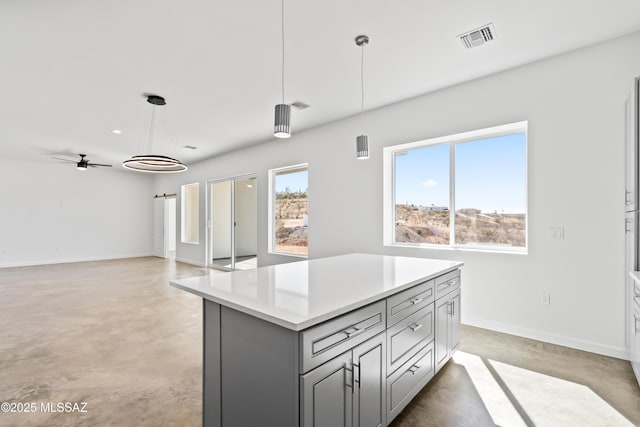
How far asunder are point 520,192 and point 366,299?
278 cm

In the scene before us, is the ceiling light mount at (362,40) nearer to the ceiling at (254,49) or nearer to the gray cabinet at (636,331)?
the ceiling at (254,49)

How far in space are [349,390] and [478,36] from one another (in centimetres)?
Answer: 289

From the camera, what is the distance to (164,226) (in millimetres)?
9500

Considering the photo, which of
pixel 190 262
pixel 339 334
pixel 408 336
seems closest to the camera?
pixel 339 334

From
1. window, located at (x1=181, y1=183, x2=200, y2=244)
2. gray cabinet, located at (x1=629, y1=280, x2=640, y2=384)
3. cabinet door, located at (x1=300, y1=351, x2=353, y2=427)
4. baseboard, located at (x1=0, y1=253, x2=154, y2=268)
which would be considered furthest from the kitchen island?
baseboard, located at (x1=0, y1=253, x2=154, y2=268)

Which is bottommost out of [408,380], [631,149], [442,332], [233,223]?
[408,380]

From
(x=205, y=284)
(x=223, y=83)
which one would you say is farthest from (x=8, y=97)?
(x=205, y=284)

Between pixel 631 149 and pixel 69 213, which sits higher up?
pixel 631 149

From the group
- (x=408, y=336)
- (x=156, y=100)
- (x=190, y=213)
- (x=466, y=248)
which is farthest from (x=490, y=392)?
(x=190, y=213)

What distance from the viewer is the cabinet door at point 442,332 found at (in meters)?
2.18

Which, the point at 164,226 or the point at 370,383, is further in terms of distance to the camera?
the point at 164,226

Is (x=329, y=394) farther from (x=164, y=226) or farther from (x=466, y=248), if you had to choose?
(x=164, y=226)

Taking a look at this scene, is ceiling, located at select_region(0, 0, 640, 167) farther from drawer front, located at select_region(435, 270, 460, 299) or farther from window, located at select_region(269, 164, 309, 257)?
drawer front, located at select_region(435, 270, 460, 299)

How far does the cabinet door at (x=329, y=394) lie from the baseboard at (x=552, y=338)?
259cm
